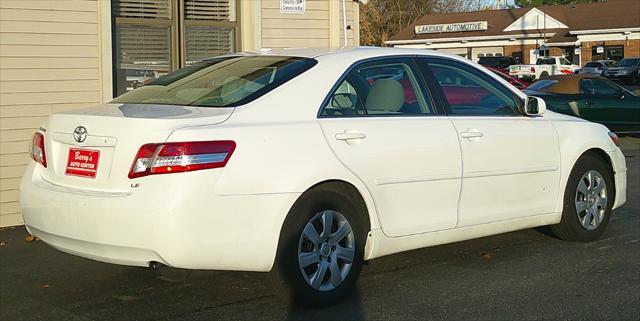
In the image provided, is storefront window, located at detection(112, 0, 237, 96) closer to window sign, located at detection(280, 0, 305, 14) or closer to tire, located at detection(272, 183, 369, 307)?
window sign, located at detection(280, 0, 305, 14)

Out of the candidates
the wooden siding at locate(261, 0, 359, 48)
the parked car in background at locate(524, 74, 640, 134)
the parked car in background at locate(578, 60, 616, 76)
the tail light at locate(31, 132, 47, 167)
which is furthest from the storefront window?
the parked car in background at locate(578, 60, 616, 76)

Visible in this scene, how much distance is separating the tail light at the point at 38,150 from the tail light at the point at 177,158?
0.93 meters

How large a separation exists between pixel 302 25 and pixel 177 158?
214 inches

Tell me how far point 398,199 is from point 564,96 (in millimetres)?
12563

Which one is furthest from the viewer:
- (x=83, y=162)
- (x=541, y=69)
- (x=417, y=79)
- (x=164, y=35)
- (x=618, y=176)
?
(x=541, y=69)

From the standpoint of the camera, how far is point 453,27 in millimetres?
60312

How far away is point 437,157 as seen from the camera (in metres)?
5.73

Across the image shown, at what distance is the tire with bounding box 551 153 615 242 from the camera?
6.88 meters

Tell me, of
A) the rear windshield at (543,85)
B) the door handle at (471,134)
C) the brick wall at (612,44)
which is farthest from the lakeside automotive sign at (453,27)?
the door handle at (471,134)

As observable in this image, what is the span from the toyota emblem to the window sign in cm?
493

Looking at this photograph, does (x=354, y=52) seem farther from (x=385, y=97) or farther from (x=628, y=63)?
(x=628, y=63)

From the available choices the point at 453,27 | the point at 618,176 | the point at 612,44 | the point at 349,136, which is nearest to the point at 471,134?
the point at 349,136

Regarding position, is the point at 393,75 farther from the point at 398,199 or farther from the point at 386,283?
the point at 386,283

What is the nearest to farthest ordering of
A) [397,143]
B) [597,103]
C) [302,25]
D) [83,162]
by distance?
[83,162] → [397,143] → [302,25] → [597,103]
